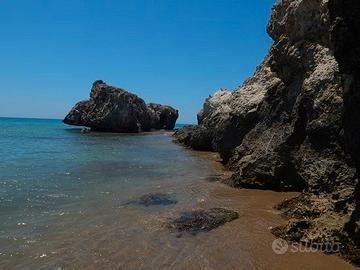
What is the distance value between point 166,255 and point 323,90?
7141mm

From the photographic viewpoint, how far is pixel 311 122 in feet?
40.4

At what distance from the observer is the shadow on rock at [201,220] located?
9.91 meters

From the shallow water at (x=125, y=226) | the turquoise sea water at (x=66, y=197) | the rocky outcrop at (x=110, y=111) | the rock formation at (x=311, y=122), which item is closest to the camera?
the rock formation at (x=311, y=122)

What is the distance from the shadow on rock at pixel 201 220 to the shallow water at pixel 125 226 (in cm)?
23

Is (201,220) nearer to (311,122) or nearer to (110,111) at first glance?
(311,122)

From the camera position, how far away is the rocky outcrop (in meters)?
60.8

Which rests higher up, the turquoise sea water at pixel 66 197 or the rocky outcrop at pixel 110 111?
the rocky outcrop at pixel 110 111

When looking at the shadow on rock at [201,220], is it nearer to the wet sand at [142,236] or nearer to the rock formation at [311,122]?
the wet sand at [142,236]

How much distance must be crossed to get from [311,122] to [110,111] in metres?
50.5

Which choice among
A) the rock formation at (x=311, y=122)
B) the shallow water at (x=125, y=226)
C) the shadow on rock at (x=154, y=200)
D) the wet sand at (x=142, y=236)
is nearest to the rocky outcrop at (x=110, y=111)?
the rock formation at (x=311, y=122)

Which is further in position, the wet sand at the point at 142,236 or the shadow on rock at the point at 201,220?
the shadow on rock at the point at 201,220

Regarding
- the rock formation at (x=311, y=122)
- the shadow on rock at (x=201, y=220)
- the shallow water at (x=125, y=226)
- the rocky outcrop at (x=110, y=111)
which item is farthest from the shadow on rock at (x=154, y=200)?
the rocky outcrop at (x=110, y=111)

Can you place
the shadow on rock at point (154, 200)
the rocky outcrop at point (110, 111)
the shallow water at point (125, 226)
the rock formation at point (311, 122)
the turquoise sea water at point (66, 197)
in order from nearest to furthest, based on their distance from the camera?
the rock formation at point (311, 122) → the shallow water at point (125, 226) → the turquoise sea water at point (66, 197) → the shadow on rock at point (154, 200) → the rocky outcrop at point (110, 111)

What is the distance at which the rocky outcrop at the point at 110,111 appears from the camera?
60.8m
